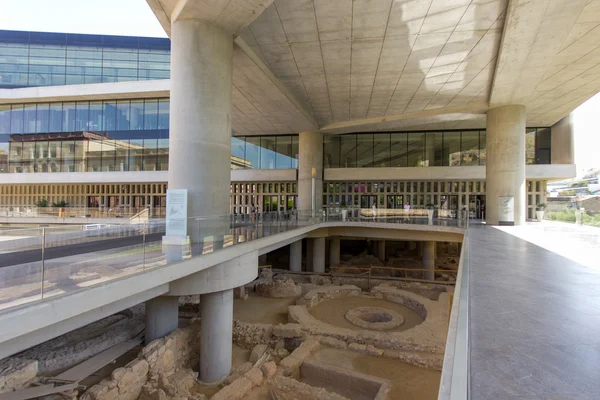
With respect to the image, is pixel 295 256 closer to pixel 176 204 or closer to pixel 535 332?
pixel 176 204

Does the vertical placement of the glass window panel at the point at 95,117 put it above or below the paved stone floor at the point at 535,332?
above

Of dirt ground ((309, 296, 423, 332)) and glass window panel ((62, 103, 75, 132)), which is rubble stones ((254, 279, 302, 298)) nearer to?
dirt ground ((309, 296, 423, 332))

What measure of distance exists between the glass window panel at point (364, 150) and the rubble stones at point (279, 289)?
18.0 meters

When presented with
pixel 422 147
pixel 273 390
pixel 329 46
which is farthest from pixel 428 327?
pixel 422 147

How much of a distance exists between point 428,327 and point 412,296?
158 inches

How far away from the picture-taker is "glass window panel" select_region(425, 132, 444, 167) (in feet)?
100

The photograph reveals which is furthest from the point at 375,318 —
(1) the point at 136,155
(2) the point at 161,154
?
(1) the point at 136,155

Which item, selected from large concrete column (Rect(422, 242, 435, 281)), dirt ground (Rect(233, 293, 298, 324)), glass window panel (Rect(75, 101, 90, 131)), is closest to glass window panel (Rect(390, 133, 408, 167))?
large concrete column (Rect(422, 242, 435, 281))

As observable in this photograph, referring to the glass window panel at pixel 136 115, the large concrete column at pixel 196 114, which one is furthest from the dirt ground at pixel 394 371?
the glass window panel at pixel 136 115

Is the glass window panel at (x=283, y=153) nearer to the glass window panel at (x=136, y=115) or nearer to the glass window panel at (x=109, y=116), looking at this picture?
the glass window panel at (x=136, y=115)

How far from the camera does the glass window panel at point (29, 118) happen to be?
1275 inches

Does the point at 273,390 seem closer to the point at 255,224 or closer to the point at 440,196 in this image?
the point at 255,224

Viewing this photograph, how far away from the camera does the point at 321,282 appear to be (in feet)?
65.1

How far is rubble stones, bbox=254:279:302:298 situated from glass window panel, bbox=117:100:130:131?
2443 centimetres
